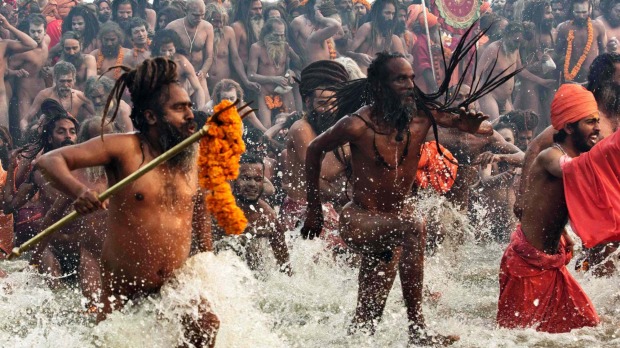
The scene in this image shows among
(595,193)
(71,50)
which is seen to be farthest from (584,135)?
(71,50)

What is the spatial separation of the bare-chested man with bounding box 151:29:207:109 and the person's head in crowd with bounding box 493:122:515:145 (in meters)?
3.83

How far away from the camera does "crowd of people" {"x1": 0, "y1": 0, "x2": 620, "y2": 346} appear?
5414mm

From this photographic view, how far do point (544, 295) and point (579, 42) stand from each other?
9673 millimetres

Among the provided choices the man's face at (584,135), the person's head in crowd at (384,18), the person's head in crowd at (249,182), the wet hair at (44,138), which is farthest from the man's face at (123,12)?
the man's face at (584,135)

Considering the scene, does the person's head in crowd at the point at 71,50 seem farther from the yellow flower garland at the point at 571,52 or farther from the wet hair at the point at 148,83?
the wet hair at the point at 148,83

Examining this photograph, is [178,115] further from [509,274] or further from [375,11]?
[375,11]

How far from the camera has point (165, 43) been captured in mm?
13664

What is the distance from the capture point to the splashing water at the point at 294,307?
17.8 feet

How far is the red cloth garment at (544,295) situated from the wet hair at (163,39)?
310 inches

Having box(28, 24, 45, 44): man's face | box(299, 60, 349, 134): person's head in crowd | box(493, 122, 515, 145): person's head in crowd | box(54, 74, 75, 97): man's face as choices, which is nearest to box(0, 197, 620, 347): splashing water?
box(299, 60, 349, 134): person's head in crowd

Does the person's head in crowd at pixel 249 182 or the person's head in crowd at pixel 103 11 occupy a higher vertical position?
the person's head in crowd at pixel 249 182

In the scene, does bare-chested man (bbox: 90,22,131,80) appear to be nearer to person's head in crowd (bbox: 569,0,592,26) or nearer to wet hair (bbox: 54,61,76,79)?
wet hair (bbox: 54,61,76,79)

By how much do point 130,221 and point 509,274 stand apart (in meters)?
2.34

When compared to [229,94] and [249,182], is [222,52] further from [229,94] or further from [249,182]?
[249,182]
